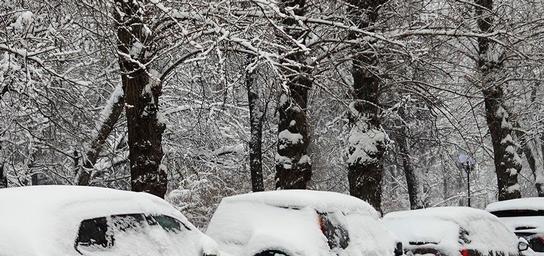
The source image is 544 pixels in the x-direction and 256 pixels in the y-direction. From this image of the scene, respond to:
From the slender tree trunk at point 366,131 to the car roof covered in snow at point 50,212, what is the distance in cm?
929


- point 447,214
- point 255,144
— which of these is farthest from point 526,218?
point 255,144

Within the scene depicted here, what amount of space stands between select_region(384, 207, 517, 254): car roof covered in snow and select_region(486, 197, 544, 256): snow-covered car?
2.55m

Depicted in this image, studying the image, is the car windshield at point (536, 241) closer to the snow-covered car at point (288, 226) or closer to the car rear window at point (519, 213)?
the car rear window at point (519, 213)

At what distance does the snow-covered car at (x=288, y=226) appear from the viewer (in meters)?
8.45

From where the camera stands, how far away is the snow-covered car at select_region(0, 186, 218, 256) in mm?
5333

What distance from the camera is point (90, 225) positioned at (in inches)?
236

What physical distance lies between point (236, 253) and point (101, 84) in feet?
36.3

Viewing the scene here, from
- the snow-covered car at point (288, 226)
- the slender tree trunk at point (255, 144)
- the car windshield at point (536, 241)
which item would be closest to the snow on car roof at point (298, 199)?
the snow-covered car at point (288, 226)

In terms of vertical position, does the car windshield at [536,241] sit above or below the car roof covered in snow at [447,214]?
below

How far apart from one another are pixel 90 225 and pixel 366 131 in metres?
10.2

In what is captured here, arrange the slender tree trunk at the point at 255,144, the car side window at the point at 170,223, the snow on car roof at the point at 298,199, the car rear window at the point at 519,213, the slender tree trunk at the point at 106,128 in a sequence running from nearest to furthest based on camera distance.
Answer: the car side window at the point at 170,223 → the snow on car roof at the point at 298,199 → the car rear window at the point at 519,213 → the slender tree trunk at the point at 106,128 → the slender tree trunk at the point at 255,144

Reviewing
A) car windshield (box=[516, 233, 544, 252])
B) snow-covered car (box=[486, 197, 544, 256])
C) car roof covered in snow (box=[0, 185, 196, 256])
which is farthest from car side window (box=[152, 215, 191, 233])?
car windshield (box=[516, 233, 544, 252])

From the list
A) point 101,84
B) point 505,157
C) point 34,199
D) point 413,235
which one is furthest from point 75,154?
point 505,157

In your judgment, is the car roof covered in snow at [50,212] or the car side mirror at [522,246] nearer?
the car roof covered in snow at [50,212]
